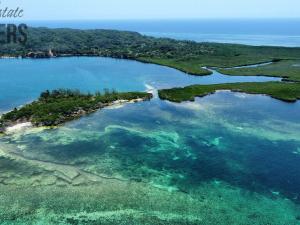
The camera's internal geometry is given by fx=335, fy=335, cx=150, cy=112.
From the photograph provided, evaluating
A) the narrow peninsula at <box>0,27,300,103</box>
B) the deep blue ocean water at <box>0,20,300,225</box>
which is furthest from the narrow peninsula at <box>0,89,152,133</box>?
the deep blue ocean water at <box>0,20,300,225</box>

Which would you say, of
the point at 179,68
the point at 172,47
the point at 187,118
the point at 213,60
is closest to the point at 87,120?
the point at 187,118

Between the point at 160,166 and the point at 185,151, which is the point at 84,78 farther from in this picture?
the point at 160,166

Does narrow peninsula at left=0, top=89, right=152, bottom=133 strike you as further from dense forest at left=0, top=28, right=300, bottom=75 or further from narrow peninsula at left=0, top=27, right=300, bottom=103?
dense forest at left=0, top=28, right=300, bottom=75

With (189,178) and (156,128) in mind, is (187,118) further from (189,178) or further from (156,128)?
(189,178)

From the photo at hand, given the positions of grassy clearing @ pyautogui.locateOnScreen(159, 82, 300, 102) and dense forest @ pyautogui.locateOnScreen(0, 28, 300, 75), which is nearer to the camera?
grassy clearing @ pyautogui.locateOnScreen(159, 82, 300, 102)

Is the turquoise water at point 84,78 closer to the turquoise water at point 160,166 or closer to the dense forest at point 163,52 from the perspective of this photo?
the turquoise water at point 160,166

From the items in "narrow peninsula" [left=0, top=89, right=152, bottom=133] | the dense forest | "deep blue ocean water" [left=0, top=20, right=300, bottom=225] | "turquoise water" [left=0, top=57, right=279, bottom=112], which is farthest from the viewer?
the dense forest
